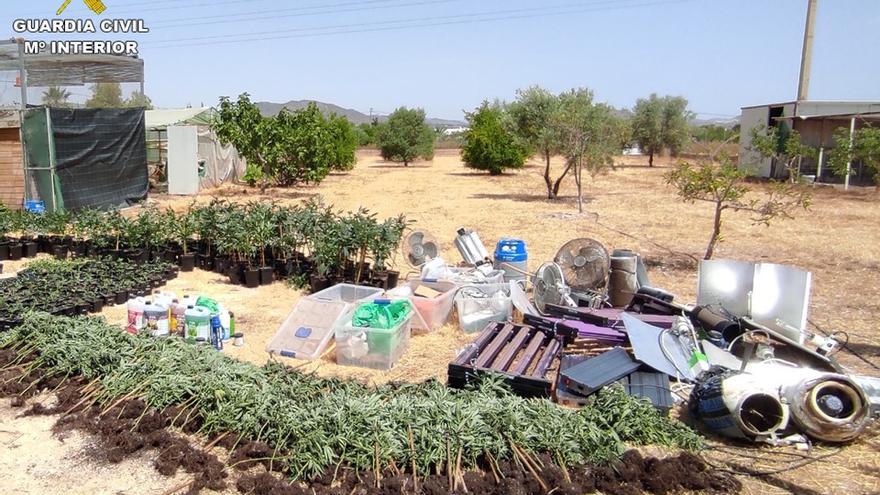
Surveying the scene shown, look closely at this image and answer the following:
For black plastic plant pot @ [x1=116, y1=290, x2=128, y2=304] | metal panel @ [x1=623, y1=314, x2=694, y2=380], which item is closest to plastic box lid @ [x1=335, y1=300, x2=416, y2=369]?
metal panel @ [x1=623, y1=314, x2=694, y2=380]

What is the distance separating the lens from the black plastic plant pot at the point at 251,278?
8703 mm

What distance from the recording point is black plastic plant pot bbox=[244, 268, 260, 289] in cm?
870

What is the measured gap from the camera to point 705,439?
15.0 ft

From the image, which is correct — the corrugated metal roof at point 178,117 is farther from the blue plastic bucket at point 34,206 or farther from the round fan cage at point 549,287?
the round fan cage at point 549,287

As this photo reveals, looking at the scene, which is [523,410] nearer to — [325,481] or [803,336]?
[325,481]

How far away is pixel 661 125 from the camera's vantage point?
38219mm

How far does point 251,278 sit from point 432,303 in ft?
9.73

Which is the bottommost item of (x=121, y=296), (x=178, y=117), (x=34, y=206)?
(x=121, y=296)

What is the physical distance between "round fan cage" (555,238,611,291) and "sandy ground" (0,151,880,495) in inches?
58.8

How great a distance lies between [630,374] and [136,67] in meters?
16.4

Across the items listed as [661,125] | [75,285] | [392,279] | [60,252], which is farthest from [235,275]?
[661,125]

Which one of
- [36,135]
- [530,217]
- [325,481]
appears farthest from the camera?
[530,217]

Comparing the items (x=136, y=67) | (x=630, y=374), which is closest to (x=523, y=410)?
(x=630, y=374)

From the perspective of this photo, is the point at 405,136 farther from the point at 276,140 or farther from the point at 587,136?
the point at 587,136
